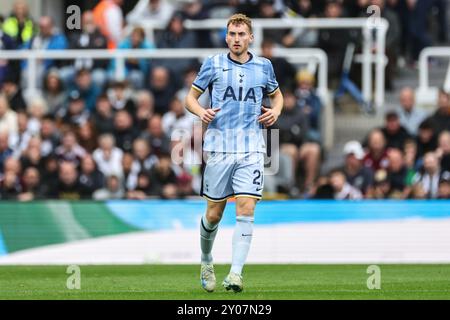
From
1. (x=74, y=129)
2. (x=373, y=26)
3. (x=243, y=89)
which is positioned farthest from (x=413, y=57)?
(x=243, y=89)

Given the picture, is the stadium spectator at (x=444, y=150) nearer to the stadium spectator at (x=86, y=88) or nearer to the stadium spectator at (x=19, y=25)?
the stadium spectator at (x=86, y=88)

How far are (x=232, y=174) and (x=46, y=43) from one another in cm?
1298

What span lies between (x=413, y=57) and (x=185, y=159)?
5.86 meters

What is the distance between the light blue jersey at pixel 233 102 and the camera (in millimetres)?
13117

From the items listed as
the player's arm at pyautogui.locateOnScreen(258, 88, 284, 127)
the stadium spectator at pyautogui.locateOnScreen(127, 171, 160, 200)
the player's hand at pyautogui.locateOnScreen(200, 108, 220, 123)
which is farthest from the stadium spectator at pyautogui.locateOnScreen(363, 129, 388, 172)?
the player's hand at pyautogui.locateOnScreen(200, 108, 220, 123)

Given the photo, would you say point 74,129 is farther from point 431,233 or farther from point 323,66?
point 431,233

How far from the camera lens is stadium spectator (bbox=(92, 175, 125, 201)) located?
2248 cm

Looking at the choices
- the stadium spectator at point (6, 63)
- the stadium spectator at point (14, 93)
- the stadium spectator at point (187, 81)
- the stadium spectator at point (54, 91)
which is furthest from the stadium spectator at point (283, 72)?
the stadium spectator at point (6, 63)

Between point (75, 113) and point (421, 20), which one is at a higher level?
point (421, 20)

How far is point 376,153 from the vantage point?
74.2 ft

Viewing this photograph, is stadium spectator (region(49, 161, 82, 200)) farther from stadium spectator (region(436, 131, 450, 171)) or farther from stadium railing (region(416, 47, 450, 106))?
stadium railing (region(416, 47, 450, 106))

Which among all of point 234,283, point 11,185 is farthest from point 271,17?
point 234,283

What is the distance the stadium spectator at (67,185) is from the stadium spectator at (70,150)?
29 cm

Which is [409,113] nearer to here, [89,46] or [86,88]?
[86,88]
